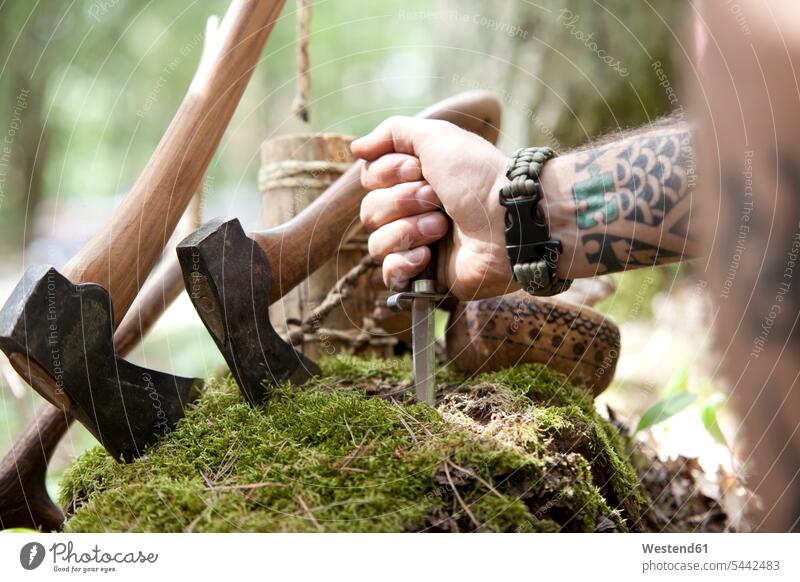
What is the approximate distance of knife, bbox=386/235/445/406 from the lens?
1.08 metres

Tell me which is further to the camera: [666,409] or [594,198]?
[666,409]

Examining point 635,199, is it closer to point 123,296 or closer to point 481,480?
point 481,480

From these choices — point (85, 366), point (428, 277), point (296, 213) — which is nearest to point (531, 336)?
point (428, 277)

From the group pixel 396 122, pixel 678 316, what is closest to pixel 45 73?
pixel 396 122

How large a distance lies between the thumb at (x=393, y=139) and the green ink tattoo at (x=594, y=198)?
0.27 m

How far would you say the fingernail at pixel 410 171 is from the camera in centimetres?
113

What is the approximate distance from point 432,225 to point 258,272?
29cm

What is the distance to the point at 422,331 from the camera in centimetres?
109

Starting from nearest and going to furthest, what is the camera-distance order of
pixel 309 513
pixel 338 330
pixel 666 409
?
pixel 309 513, pixel 666 409, pixel 338 330

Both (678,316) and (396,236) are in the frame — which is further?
(678,316)

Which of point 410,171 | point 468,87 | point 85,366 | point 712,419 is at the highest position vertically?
point 468,87
